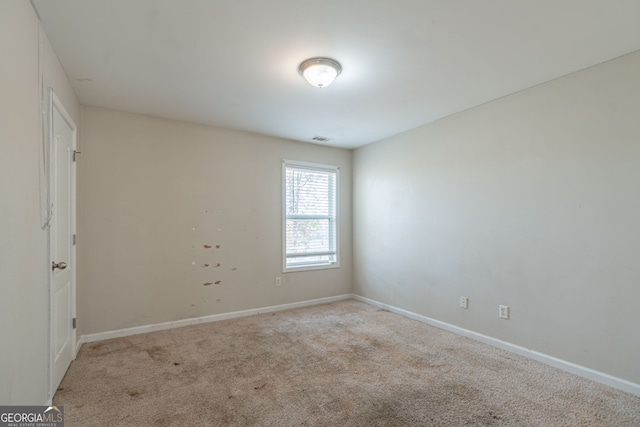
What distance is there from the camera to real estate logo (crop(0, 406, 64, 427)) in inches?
56.9

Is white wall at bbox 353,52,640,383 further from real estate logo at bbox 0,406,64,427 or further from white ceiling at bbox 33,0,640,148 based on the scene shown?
real estate logo at bbox 0,406,64,427

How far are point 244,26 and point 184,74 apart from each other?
92 centimetres

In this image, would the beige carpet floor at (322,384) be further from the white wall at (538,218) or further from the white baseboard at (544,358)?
the white wall at (538,218)

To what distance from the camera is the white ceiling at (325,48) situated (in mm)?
1916

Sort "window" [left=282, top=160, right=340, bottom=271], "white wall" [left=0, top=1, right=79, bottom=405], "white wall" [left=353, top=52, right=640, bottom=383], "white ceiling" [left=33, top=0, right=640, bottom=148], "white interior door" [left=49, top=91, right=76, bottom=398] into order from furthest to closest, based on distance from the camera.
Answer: "window" [left=282, top=160, right=340, bottom=271] < "white wall" [left=353, top=52, right=640, bottom=383] < "white interior door" [left=49, top=91, right=76, bottom=398] < "white ceiling" [left=33, top=0, right=640, bottom=148] < "white wall" [left=0, top=1, right=79, bottom=405]

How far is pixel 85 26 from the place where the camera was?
81.5 inches

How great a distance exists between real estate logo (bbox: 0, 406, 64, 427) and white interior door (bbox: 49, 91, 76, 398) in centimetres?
19

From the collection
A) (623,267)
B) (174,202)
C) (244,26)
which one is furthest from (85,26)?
(623,267)

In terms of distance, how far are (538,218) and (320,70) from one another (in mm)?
2376

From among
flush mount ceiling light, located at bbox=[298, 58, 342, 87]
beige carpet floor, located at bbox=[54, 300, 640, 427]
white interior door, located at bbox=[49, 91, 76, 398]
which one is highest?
flush mount ceiling light, located at bbox=[298, 58, 342, 87]

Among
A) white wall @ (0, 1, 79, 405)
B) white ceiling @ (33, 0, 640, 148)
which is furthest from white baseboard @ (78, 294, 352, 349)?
white ceiling @ (33, 0, 640, 148)

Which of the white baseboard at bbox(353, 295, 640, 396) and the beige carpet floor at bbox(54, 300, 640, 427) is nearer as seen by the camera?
the beige carpet floor at bbox(54, 300, 640, 427)

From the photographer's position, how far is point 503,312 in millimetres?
3170

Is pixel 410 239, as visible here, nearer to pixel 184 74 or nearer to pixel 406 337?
pixel 406 337
